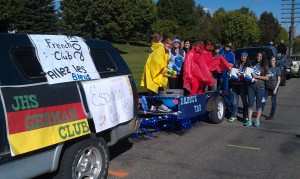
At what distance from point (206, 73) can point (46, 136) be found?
5.24m

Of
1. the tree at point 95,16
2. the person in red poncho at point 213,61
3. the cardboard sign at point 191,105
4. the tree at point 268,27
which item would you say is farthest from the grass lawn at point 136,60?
the tree at point 268,27

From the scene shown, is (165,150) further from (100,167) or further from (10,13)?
(10,13)

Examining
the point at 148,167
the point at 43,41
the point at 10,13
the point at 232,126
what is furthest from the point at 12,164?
the point at 10,13

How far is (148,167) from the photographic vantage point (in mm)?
5543

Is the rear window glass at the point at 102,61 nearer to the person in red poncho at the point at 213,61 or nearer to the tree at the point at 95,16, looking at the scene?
the person in red poncho at the point at 213,61

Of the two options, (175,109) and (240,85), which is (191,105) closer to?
(175,109)

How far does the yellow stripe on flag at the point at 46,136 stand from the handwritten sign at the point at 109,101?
26 cm

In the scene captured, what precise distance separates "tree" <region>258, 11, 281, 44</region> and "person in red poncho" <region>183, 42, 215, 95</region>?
8698cm

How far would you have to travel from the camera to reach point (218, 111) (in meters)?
8.84

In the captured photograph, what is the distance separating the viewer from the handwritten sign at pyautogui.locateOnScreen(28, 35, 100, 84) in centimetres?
395

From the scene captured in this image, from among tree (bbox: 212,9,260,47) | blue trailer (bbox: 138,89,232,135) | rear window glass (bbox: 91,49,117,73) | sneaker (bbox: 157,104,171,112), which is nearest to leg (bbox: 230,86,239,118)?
blue trailer (bbox: 138,89,232,135)

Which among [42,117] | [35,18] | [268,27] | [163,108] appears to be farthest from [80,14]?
[268,27]

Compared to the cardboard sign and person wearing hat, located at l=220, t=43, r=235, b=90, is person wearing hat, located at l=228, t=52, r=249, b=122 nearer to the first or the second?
person wearing hat, located at l=220, t=43, r=235, b=90

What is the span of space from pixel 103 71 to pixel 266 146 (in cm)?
369
